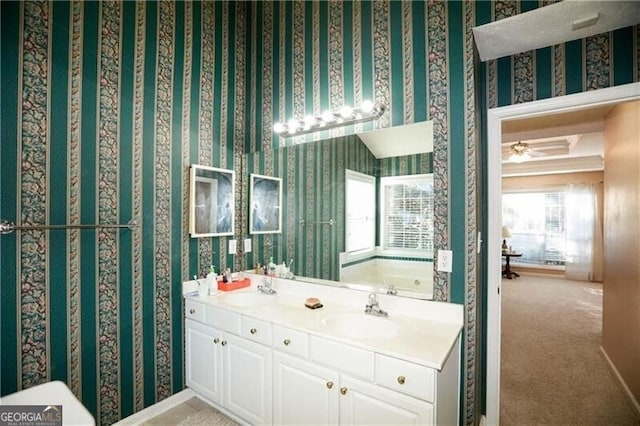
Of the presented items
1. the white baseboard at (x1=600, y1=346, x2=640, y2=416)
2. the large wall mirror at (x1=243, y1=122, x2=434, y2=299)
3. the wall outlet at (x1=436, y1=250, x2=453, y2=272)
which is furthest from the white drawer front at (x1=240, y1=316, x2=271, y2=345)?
the white baseboard at (x1=600, y1=346, x2=640, y2=416)

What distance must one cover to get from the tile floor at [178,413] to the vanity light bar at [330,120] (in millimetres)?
2149

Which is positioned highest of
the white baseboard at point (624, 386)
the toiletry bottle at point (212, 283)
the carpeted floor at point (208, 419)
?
the toiletry bottle at point (212, 283)

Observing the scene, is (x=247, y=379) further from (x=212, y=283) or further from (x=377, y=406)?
(x=377, y=406)

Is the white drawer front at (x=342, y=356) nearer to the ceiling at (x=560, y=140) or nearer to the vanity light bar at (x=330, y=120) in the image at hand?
the vanity light bar at (x=330, y=120)

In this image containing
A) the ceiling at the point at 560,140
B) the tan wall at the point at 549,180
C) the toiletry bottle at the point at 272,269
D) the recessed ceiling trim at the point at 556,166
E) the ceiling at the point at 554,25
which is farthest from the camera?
the tan wall at the point at 549,180

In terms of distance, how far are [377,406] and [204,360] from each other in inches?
52.0

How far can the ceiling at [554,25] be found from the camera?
1519 mm

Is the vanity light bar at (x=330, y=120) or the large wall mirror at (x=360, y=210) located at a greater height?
the vanity light bar at (x=330, y=120)

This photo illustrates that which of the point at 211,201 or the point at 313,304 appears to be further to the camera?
the point at 211,201

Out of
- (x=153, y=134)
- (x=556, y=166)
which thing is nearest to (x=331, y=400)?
(x=153, y=134)

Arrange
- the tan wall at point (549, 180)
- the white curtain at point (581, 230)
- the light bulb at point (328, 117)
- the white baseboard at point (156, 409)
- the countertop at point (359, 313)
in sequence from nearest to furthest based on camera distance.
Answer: the countertop at point (359, 313)
the white baseboard at point (156, 409)
the light bulb at point (328, 117)
the white curtain at point (581, 230)
the tan wall at point (549, 180)

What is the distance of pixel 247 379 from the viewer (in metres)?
1.88

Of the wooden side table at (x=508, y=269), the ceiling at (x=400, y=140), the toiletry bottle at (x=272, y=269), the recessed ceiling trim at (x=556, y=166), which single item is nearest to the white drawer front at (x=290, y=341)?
the toiletry bottle at (x=272, y=269)

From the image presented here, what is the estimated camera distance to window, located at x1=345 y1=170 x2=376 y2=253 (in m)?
2.06
